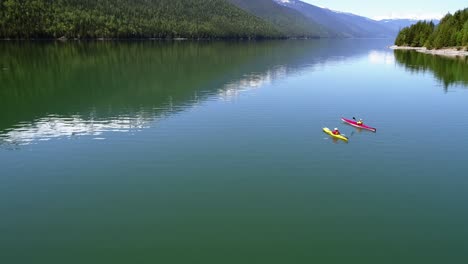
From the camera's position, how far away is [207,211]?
25.5 meters

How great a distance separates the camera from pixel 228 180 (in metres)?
30.9

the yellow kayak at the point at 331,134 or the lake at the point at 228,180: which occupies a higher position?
the yellow kayak at the point at 331,134

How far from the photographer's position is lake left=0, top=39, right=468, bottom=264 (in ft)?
70.7

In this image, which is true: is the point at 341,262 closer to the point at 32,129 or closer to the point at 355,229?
the point at 355,229

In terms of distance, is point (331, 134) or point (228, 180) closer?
point (228, 180)

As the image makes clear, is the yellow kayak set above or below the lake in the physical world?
above

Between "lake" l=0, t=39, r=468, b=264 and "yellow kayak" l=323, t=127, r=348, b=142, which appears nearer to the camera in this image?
"lake" l=0, t=39, r=468, b=264

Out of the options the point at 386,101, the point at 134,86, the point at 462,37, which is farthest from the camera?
the point at 462,37

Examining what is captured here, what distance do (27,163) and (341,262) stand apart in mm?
29976

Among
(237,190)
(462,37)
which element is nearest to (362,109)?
(237,190)

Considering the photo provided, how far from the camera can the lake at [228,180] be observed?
21547mm

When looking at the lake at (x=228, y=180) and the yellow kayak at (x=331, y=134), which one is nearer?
the lake at (x=228, y=180)

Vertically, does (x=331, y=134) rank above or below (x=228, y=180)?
above

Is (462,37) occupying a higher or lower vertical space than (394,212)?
higher
